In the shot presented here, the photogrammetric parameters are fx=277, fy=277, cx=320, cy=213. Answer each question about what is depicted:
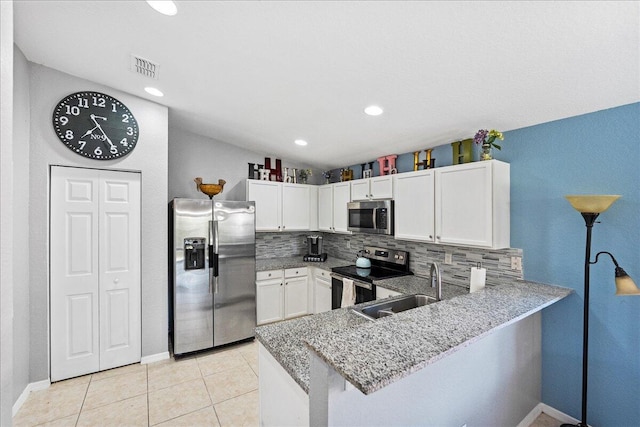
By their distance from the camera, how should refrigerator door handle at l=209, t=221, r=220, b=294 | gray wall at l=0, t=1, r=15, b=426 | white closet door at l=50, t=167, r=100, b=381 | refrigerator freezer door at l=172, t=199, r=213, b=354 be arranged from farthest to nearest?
refrigerator door handle at l=209, t=221, r=220, b=294 → refrigerator freezer door at l=172, t=199, r=213, b=354 → white closet door at l=50, t=167, r=100, b=381 → gray wall at l=0, t=1, r=15, b=426

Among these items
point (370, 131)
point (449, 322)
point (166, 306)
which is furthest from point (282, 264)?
point (449, 322)

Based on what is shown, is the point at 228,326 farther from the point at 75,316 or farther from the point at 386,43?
the point at 386,43

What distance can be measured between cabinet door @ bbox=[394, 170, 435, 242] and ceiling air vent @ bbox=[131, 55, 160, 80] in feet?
8.28

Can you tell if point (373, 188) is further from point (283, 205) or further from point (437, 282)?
point (437, 282)

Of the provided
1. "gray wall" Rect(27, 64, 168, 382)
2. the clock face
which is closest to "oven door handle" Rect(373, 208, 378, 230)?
"gray wall" Rect(27, 64, 168, 382)

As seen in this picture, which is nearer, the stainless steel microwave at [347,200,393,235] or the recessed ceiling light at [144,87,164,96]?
the recessed ceiling light at [144,87,164,96]

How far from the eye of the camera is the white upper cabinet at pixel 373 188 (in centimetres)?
331

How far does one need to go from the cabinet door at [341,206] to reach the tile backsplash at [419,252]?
12.7 inches

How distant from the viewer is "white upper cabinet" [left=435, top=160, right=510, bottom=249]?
92.2 inches

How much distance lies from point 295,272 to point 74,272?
243 centimetres

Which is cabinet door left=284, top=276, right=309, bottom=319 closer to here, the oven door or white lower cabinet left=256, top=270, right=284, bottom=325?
white lower cabinet left=256, top=270, right=284, bottom=325

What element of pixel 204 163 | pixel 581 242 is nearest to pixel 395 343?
pixel 581 242

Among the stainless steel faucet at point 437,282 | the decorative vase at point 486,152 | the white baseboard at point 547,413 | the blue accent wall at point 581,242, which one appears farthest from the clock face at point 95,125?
the white baseboard at point 547,413

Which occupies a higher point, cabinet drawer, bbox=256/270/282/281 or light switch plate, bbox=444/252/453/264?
light switch plate, bbox=444/252/453/264
